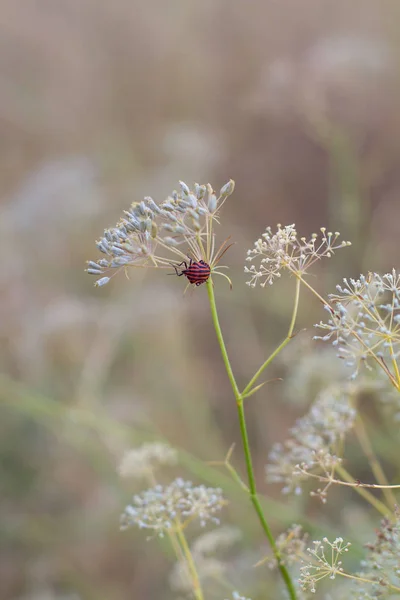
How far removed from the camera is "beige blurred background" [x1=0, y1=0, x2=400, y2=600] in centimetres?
133

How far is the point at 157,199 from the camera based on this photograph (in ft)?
4.86

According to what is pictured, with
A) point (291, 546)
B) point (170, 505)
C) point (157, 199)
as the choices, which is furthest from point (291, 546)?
point (157, 199)

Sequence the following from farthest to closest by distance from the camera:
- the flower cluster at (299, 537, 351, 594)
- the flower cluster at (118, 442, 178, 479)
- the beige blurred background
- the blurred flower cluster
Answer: the beige blurred background, the flower cluster at (118, 442, 178, 479), the blurred flower cluster, the flower cluster at (299, 537, 351, 594)

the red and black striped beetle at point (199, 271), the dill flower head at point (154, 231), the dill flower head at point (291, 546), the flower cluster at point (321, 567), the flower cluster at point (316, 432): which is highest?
the dill flower head at point (154, 231)

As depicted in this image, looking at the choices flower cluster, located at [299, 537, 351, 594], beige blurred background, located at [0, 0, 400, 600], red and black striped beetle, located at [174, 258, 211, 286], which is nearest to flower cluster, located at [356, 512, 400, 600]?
flower cluster, located at [299, 537, 351, 594]

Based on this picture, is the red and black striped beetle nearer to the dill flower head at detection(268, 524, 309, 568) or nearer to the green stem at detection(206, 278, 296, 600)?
the green stem at detection(206, 278, 296, 600)

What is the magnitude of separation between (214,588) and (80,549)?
56cm

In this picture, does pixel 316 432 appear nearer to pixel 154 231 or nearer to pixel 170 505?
pixel 170 505

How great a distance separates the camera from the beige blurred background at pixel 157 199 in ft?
4.35

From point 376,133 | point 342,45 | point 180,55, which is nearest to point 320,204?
point 376,133

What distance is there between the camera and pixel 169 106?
2.28 m

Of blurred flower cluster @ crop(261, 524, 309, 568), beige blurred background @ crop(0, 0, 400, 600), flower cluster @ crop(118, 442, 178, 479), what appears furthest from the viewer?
beige blurred background @ crop(0, 0, 400, 600)

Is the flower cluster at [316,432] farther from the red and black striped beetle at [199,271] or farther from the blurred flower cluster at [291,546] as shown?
the red and black striped beetle at [199,271]

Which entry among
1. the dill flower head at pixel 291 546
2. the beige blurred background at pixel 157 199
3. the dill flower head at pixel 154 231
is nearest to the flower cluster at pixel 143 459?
the beige blurred background at pixel 157 199
